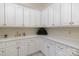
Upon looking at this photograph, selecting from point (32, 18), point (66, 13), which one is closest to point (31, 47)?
point (32, 18)

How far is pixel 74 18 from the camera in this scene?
1.60 meters

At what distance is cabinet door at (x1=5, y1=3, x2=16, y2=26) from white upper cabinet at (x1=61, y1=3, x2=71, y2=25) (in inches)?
42.9

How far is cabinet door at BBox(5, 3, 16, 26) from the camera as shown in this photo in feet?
5.70

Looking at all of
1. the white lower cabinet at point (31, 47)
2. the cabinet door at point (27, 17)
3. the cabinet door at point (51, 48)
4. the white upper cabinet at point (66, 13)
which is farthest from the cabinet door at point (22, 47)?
the white upper cabinet at point (66, 13)

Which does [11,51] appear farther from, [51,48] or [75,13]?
[75,13]

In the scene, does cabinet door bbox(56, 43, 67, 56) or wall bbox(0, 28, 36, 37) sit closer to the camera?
cabinet door bbox(56, 43, 67, 56)

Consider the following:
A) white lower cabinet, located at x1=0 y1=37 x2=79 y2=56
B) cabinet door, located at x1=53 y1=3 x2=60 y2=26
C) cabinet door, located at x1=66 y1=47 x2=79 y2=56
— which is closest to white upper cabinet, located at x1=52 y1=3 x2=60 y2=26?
cabinet door, located at x1=53 y1=3 x2=60 y2=26

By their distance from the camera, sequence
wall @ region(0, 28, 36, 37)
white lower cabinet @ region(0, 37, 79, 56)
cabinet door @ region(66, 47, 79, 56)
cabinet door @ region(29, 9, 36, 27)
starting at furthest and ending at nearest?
wall @ region(0, 28, 36, 37), cabinet door @ region(29, 9, 36, 27), white lower cabinet @ region(0, 37, 79, 56), cabinet door @ region(66, 47, 79, 56)

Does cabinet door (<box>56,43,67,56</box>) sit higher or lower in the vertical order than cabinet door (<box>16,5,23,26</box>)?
lower

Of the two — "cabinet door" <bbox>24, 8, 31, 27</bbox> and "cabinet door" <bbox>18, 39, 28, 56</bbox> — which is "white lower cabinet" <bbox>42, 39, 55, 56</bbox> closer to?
"cabinet door" <bbox>18, 39, 28, 56</bbox>

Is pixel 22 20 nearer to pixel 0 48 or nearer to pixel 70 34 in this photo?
pixel 0 48

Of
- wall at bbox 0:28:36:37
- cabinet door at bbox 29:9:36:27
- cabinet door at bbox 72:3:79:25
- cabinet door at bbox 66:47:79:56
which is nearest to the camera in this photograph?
cabinet door at bbox 66:47:79:56

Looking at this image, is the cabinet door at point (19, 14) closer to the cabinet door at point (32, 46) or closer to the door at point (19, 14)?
the door at point (19, 14)

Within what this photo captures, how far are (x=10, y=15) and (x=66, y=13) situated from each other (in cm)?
124
